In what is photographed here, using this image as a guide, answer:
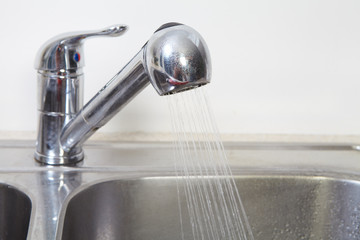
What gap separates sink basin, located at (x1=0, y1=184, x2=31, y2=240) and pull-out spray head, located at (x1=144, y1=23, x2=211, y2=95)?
29cm

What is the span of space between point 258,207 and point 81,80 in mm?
335

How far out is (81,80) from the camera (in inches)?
29.8

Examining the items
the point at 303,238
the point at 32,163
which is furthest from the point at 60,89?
the point at 303,238

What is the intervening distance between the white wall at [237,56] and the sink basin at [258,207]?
17cm

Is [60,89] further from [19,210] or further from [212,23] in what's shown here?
[212,23]

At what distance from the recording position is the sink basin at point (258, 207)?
2.53 feet

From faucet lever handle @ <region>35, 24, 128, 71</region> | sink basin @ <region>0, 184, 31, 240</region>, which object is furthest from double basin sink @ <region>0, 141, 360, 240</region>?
faucet lever handle @ <region>35, 24, 128, 71</region>

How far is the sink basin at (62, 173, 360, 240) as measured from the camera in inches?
30.3

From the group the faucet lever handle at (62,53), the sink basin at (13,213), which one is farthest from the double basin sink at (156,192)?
the faucet lever handle at (62,53)

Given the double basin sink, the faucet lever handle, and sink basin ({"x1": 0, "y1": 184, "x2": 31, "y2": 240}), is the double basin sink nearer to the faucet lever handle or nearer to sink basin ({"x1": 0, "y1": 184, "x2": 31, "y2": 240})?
sink basin ({"x1": 0, "y1": 184, "x2": 31, "y2": 240})

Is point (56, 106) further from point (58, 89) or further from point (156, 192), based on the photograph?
point (156, 192)

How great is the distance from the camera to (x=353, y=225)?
82 centimetres

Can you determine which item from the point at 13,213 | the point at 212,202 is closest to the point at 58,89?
the point at 13,213

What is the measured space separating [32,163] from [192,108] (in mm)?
288
